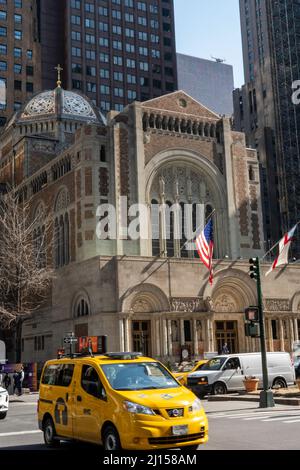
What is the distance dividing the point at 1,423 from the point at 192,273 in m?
28.8

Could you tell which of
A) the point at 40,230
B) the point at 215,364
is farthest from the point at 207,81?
the point at 215,364

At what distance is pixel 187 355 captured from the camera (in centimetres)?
4484

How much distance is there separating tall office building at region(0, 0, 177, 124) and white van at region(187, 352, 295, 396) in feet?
274

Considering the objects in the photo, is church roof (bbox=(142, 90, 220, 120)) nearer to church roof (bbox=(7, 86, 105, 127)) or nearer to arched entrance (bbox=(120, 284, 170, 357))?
arched entrance (bbox=(120, 284, 170, 357))

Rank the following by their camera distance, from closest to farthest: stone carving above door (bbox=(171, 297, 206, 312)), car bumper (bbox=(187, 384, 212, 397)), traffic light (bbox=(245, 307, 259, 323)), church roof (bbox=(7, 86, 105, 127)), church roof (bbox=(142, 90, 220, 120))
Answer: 1. traffic light (bbox=(245, 307, 259, 323))
2. car bumper (bbox=(187, 384, 212, 397))
3. stone carving above door (bbox=(171, 297, 206, 312))
4. church roof (bbox=(142, 90, 220, 120))
5. church roof (bbox=(7, 86, 105, 127))

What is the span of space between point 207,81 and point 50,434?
17434 centimetres

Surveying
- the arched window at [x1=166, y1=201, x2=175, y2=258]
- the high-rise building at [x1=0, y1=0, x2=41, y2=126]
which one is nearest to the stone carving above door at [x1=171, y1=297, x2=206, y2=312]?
the arched window at [x1=166, y1=201, x2=175, y2=258]

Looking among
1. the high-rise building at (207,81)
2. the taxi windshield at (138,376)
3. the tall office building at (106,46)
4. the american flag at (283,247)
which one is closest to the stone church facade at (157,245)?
the american flag at (283,247)

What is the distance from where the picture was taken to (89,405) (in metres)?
12.8

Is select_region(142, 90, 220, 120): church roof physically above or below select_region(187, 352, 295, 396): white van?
above

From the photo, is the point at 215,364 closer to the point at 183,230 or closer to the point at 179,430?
the point at 179,430

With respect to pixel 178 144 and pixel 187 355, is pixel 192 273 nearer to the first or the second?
pixel 187 355

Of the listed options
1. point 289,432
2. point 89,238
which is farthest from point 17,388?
point 289,432

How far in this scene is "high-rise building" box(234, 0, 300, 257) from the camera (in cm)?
9369
